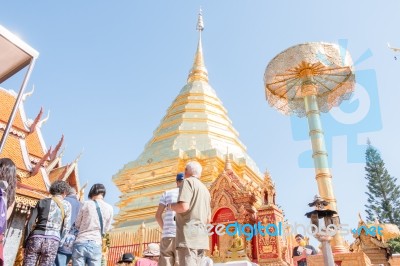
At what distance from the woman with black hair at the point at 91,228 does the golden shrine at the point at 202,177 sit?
274 inches

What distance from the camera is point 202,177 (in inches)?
582

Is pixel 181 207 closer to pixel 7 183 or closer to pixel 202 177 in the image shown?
pixel 7 183

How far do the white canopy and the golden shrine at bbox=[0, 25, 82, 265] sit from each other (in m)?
4.41

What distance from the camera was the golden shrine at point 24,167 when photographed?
8.35 m

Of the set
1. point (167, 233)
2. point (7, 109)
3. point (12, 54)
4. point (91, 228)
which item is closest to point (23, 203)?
point (7, 109)

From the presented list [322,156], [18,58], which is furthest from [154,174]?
[18,58]

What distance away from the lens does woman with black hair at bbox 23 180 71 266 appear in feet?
10.2

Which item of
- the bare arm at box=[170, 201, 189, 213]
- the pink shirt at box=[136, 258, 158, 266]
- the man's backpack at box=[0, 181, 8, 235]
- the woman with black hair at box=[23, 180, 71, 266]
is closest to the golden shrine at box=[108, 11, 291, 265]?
the pink shirt at box=[136, 258, 158, 266]

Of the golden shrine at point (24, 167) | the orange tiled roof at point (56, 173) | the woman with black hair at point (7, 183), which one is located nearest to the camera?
the woman with black hair at point (7, 183)

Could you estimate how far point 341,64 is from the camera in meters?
11.4

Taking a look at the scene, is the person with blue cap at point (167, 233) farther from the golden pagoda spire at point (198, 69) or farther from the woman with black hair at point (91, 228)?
the golden pagoda spire at point (198, 69)

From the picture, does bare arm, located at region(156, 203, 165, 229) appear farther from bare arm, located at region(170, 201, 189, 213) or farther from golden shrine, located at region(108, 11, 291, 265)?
golden shrine, located at region(108, 11, 291, 265)

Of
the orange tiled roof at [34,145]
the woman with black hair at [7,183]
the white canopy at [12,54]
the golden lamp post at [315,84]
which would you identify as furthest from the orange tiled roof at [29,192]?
the golden lamp post at [315,84]

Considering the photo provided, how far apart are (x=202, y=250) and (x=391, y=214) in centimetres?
2433
